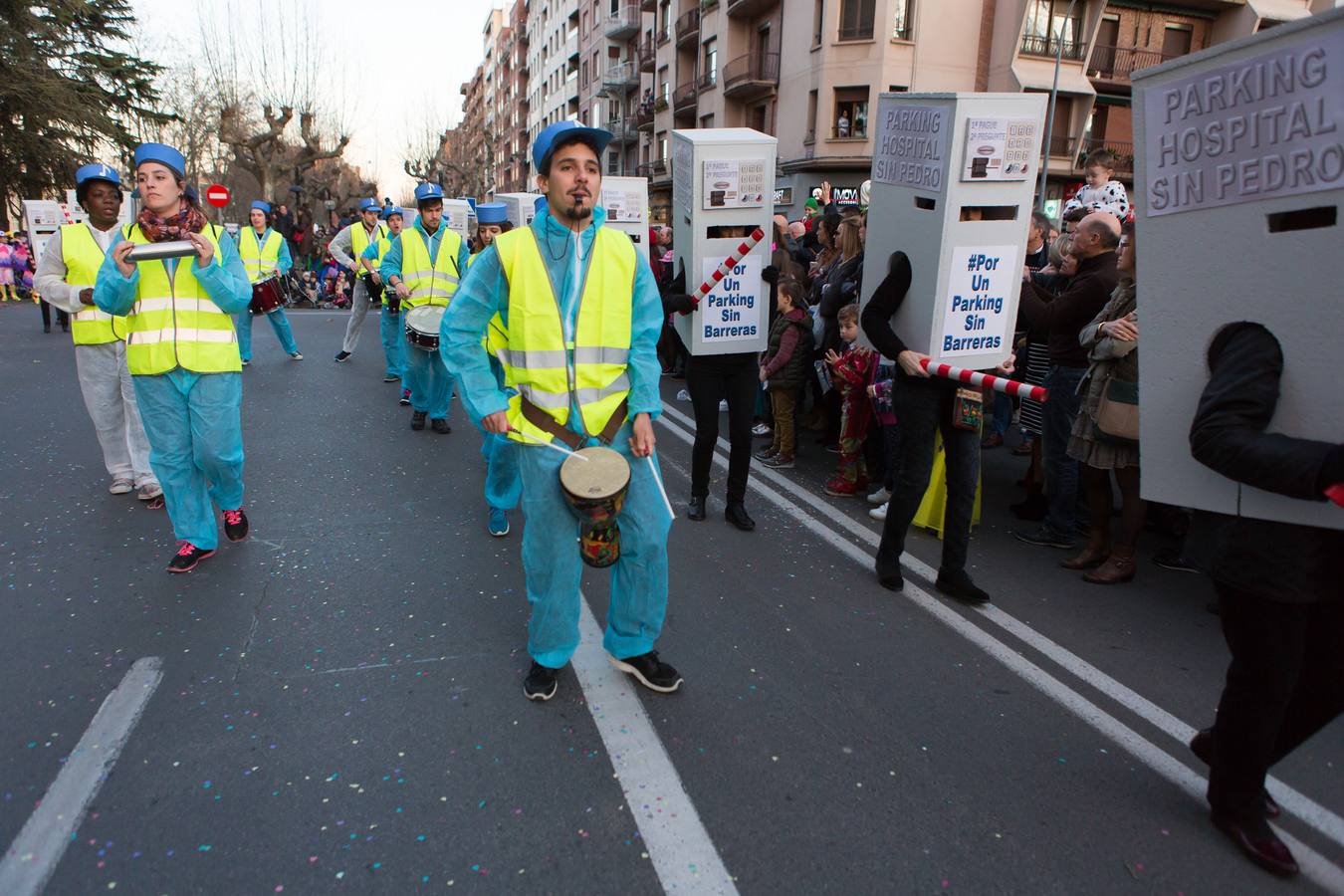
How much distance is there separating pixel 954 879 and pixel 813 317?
6.01 metres

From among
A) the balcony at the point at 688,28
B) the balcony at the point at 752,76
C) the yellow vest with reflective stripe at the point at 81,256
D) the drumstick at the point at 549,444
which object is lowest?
the drumstick at the point at 549,444

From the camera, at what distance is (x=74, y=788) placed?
2686 mm

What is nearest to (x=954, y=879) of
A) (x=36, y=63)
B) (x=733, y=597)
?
(x=733, y=597)

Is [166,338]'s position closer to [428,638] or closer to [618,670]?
[428,638]

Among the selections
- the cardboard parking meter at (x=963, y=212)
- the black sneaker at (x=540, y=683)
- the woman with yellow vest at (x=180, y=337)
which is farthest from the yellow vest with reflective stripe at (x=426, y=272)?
the black sneaker at (x=540, y=683)

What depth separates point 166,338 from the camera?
4.29 m

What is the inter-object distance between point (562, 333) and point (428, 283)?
532 centimetres

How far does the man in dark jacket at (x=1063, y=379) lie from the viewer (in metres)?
5.00

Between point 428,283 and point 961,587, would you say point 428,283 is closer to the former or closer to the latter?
point 428,283

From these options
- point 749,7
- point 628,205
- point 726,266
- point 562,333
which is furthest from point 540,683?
point 749,7

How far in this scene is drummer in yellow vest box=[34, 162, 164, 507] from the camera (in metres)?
4.83

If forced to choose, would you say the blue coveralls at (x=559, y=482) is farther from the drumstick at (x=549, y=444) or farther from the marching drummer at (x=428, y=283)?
the marching drummer at (x=428, y=283)

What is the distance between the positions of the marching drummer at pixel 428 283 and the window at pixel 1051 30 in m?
31.3

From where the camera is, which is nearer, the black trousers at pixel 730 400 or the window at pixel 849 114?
the black trousers at pixel 730 400
